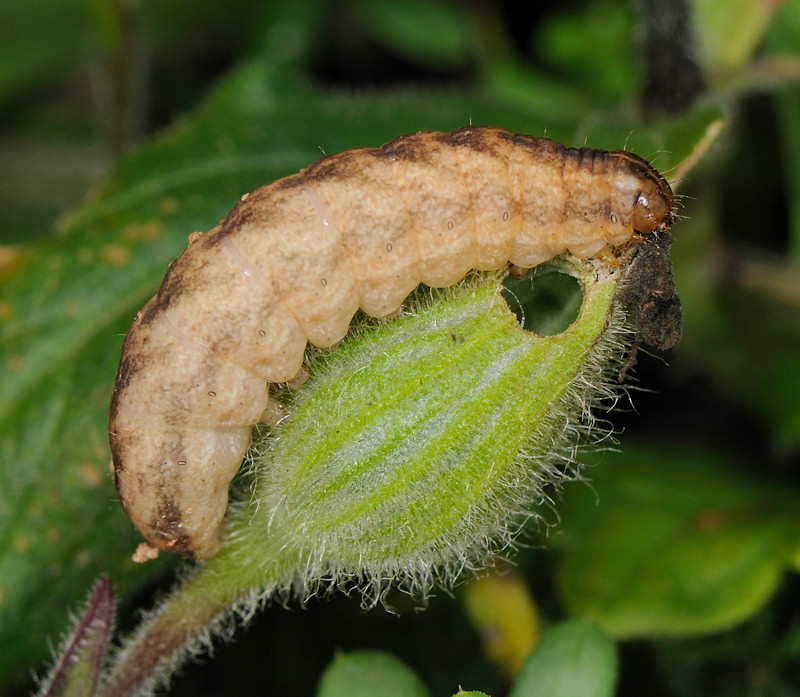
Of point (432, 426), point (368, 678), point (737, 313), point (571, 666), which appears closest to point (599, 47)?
point (737, 313)

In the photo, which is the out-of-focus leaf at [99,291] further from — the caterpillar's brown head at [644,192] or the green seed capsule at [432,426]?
the caterpillar's brown head at [644,192]

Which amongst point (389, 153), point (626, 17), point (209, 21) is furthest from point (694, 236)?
point (209, 21)

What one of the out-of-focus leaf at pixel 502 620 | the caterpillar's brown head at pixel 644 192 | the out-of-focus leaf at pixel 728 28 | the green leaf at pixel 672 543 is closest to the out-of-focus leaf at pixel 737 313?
the green leaf at pixel 672 543

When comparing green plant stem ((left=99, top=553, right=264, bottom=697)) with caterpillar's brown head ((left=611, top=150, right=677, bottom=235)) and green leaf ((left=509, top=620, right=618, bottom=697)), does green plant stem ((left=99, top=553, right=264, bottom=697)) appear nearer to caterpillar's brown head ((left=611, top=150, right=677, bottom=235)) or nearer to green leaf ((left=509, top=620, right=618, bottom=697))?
green leaf ((left=509, top=620, right=618, bottom=697))

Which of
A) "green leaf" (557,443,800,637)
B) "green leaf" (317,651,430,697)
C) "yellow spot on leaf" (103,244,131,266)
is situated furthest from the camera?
"yellow spot on leaf" (103,244,131,266)

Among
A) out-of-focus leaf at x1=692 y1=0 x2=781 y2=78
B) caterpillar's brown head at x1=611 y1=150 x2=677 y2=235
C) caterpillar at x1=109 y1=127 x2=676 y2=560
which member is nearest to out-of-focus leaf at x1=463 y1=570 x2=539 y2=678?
caterpillar at x1=109 y1=127 x2=676 y2=560

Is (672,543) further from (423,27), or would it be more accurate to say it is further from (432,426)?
(423,27)
